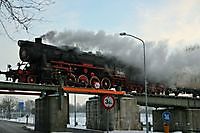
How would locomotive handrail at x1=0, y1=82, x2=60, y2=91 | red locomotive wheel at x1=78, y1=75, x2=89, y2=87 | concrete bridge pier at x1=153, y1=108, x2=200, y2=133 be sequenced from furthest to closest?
concrete bridge pier at x1=153, y1=108, x2=200, y2=133
red locomotive wheel at x1=78, y1=75, x2=89, y2=87
locomotive handrail at x1=0, y1=82, x2=60, y2=91

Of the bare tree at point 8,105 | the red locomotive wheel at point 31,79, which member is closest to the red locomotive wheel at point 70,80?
the red locomotive wheel at point 31,79

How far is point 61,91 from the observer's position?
33.5 meters

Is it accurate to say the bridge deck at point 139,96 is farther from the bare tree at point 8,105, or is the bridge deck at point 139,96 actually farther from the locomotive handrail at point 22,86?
the bare tree at point 8,105

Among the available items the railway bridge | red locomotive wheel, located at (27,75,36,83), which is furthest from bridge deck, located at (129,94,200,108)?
red locomotive wheel, located at (27,75,36,83)

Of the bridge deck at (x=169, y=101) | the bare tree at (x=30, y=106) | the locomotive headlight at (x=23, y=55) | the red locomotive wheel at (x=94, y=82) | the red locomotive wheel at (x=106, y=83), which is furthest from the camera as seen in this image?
the bare tree at (x=30, y=106)

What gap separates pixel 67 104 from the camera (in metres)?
33.6

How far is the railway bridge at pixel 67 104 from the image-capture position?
→ 108 ft

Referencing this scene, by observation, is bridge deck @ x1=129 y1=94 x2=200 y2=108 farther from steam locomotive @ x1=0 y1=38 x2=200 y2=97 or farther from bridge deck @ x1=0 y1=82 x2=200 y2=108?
steam locomotive @ x1=0 y1=38 x2=200 y2=97

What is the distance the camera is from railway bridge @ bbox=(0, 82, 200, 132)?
32969mm

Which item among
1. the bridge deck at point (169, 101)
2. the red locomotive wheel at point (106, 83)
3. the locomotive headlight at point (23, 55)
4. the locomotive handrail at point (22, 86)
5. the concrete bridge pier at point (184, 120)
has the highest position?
the locomotive headlight at point (23, 55)

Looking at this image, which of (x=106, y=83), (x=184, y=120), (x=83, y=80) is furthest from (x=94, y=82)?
(x=184, y=120)

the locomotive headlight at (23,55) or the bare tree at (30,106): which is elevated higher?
the locomotive headlight at (23,55)

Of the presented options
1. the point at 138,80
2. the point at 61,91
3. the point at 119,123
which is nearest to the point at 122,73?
the point at 138,80

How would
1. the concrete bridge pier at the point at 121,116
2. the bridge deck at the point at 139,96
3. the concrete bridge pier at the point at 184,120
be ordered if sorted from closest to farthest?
1. the bridge deck at the point at 139,96
2. the concrete bridge pier at the point at 121,116
3. the concrete bridge pier at the point at 184,120
